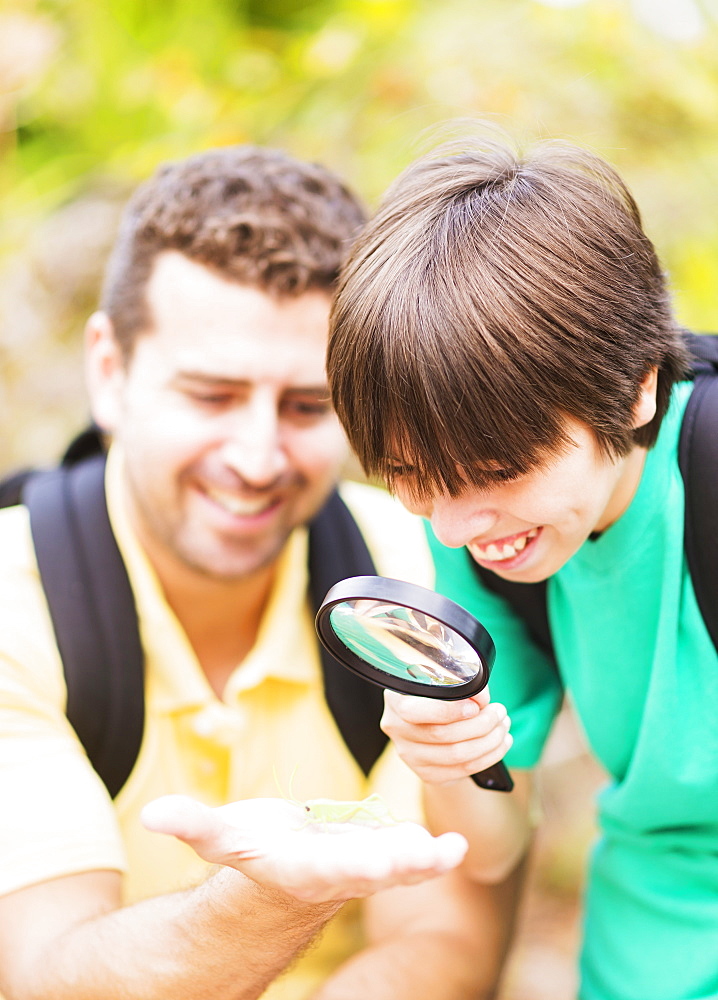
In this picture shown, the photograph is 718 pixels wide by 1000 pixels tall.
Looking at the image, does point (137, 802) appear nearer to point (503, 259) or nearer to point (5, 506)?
point (5, 506)

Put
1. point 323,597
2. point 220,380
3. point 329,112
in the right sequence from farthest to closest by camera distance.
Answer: point 329,112
point 323,597
point 220,380

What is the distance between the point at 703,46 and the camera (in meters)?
5.09

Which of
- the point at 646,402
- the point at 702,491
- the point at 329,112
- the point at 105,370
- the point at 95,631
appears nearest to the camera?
the point at 646,402

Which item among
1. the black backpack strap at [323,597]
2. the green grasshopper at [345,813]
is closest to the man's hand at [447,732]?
the green grasshopper at [345,813]

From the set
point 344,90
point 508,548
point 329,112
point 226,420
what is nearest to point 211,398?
point 226,420

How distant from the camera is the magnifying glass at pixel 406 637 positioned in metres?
1.77

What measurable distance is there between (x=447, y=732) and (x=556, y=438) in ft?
2.00

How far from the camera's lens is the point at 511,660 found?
2756 millimetres

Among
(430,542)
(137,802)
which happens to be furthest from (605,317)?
(137,802)

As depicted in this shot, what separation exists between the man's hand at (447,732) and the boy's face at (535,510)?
315 millimetres

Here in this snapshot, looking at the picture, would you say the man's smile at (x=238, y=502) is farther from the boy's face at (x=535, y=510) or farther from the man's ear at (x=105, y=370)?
the boy's face at (x=535, y=510)

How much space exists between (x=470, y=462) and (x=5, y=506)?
2141 mm

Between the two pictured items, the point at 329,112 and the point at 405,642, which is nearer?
the point at 405,642

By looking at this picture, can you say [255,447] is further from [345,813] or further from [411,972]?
[411,972]
